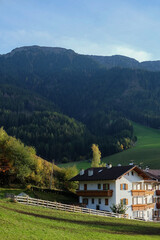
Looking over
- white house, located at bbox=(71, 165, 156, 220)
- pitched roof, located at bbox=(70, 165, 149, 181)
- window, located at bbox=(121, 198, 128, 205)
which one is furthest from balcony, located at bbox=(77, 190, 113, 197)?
window, located at bbox=(121, 198, 128, 205)

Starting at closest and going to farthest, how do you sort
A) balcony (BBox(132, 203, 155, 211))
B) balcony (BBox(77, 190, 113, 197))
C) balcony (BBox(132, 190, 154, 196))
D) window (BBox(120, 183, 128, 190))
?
balcony (BBox(77, 190, 113, 197)) < window (BBox(120, 183, 128, 190)) < balcony (BBox(132, 203, 155, 211)) < balcony (BBox(132, 190, 154, 196))

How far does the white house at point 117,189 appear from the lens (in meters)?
73.6

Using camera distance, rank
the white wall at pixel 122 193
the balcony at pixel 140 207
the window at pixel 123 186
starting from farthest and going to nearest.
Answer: the balcony at pixel 140 207 → the window at pixel 123 186 → the white wall at pixel 122 193

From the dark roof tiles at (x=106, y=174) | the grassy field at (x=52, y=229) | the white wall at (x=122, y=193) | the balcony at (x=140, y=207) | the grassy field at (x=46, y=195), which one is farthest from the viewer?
the balcony at (x=140, y=207)

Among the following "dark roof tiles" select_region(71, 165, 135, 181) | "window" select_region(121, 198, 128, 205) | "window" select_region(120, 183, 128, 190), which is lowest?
"window" select_region(121, 198, 128, 205)

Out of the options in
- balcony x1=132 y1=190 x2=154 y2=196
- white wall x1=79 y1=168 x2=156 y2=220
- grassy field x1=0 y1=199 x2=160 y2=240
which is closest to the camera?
grassy field x1=0 y1=199 x2=160 y2=240

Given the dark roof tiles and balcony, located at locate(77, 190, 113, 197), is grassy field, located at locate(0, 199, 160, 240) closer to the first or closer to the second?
balcony, located at locate(77, 190, 113, 197)

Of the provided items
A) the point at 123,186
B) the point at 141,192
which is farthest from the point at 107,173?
the point at 141,192

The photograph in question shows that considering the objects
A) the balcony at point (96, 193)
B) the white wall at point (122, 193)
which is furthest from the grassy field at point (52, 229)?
the white wall at point (122, 193)

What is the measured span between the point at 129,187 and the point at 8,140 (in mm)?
37380

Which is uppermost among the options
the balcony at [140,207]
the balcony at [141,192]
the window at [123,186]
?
the window at [123,186]

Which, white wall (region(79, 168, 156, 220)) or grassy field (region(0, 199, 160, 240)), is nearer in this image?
grassy field (region(0, 199, 160, 240))

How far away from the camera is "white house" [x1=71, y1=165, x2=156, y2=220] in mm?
73625

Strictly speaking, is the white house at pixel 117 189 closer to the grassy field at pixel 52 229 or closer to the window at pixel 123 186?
the window at pixel 123 186
